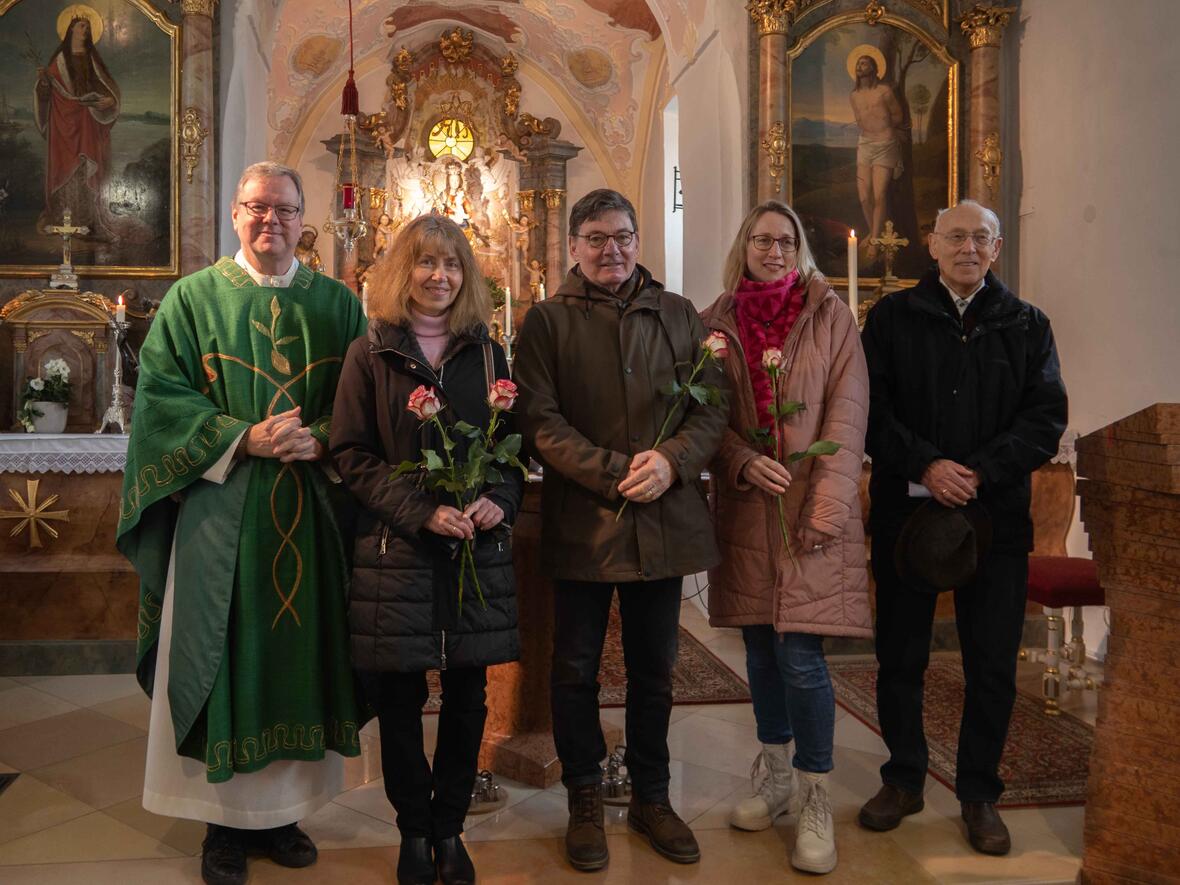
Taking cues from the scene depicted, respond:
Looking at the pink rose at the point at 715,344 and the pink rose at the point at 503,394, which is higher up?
the pink rose at the point at 715,344

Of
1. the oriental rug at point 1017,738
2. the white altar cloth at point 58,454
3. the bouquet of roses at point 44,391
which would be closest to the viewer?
the oriental rug at point 1017,738

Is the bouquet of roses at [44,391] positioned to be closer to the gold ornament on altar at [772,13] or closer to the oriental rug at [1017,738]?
the oriental rug at [1017,738]

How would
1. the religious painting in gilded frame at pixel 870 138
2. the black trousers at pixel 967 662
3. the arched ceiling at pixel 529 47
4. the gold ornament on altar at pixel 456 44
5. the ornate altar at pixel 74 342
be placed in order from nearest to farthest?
the black trousers at pixel 967 662, the ornate altar at pixel 74 342, the religious painting in gilded frame at pixel 870 138, the arched ceiling at pixel 529 47, the gold ornament on altar at pixel 456 44

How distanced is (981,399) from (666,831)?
153 centimetres

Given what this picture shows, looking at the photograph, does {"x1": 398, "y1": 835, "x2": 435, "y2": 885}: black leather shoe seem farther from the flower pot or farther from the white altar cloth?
the flower pot

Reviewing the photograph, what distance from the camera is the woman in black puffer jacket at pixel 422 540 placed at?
2490 millimetres

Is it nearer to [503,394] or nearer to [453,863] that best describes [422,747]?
[453,863]

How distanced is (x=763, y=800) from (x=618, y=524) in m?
1.04

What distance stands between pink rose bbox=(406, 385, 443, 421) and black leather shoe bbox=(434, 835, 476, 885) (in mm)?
1141

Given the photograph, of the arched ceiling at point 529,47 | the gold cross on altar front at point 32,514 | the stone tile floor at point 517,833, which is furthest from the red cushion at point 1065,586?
the arched ceiling at point 529,47

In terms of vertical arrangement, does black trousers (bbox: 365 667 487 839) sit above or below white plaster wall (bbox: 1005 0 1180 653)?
below

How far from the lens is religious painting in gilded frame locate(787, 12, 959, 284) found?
20.7 ft

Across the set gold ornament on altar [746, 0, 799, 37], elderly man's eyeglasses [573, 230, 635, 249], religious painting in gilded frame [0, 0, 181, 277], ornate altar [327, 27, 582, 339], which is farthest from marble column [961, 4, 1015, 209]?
ornate altar [327, 27, 582, 339]

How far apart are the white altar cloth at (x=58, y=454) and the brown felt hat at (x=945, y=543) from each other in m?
3.62
